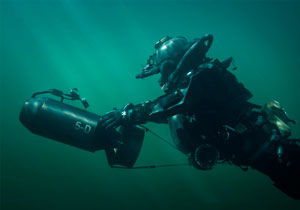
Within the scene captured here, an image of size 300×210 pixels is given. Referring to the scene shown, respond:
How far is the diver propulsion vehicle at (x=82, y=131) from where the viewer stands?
264cm

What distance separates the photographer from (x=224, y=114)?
2471mm

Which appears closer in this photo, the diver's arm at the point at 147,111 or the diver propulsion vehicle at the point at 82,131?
the diver's arm at the point at 147,111

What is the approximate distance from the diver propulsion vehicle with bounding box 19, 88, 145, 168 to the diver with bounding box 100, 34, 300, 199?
0.21m

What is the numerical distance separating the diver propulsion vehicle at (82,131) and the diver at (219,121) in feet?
0.69

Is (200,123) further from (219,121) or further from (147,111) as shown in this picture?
(147,111)

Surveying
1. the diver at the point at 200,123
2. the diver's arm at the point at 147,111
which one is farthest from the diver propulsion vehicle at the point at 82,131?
the diver's arm at the point at 147,111

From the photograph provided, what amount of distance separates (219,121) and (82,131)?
6.96 feet

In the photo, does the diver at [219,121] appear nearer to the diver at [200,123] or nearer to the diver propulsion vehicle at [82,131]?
the diver at [200,123]

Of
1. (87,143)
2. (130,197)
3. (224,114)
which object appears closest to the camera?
(224,114)

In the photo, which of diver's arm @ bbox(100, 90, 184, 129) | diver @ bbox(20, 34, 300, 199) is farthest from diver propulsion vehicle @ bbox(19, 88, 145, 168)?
diver's arm @ bbox(100, 90, 184, 129)

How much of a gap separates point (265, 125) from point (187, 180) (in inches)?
1291

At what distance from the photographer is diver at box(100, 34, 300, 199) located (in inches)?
86.4

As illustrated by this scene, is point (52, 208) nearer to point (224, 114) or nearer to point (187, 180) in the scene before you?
point (187, 180)

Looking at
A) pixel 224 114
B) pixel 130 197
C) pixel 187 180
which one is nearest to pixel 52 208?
pixel 130 197
